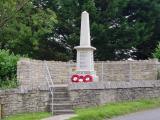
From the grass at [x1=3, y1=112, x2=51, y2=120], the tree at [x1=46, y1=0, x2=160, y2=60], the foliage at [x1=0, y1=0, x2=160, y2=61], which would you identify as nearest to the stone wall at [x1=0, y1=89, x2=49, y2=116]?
the grass at [x1=3, y1=112, x2=51, y2=120]

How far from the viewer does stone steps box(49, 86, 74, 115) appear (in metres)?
20.9

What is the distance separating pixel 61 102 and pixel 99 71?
775cm

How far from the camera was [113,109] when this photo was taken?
67.2 ft

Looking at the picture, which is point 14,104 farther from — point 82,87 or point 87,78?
point 87,78

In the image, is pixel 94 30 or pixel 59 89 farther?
pixel 94 30

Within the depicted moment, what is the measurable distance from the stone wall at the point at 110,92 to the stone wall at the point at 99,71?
237cm

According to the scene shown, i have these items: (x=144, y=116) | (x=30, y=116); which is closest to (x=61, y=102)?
(x=30, y=116)

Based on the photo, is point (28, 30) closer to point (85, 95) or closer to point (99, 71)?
point (99, 71)

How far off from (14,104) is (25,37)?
639 inches

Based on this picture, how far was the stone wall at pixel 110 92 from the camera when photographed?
2191 cm

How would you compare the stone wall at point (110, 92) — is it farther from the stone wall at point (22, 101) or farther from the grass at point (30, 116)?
the grass at point (30, 116)

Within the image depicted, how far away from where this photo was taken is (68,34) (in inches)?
1516

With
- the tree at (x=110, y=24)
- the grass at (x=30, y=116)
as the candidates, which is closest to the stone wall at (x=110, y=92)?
the grass at (x=30, y=116)

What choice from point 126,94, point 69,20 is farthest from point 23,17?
point 126,94
